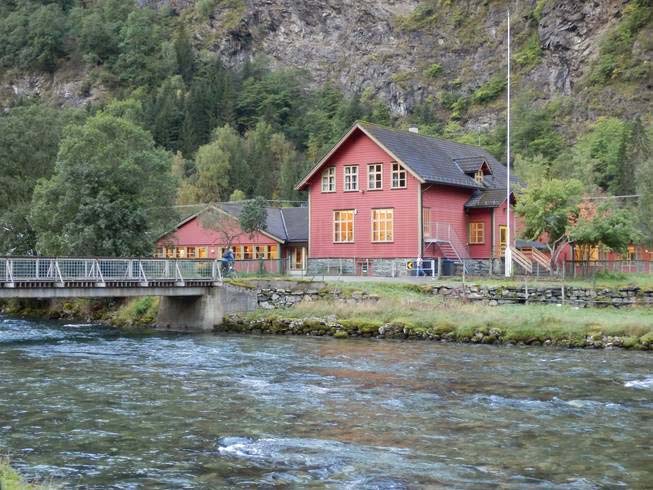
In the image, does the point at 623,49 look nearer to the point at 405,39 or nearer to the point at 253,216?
the point at 405,39

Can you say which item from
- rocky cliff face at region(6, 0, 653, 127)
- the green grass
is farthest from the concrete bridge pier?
rocky cliff face at region(6, 0, 653, 127)

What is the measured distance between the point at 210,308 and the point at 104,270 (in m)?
5.61

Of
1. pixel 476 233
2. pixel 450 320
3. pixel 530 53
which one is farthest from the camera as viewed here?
pixel 530 53

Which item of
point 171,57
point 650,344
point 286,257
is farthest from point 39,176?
point 171,57

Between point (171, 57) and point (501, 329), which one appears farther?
point (171, 57)

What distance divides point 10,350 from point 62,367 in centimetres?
586

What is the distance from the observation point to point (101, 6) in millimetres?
190875

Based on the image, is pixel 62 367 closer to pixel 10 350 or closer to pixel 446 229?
pixel 10 350

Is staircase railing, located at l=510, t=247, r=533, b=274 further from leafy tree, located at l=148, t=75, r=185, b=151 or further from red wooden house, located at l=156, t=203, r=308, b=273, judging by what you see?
leafy tree, located at l=148, t=75, r=185, b=151

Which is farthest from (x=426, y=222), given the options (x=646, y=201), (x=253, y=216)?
(x=646, y=201)

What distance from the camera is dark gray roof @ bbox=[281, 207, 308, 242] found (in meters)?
53.5

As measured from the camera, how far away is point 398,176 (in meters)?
44.8

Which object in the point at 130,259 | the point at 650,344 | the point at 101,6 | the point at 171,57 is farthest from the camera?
the point at 101,6

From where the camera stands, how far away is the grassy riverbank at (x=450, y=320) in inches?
1144
